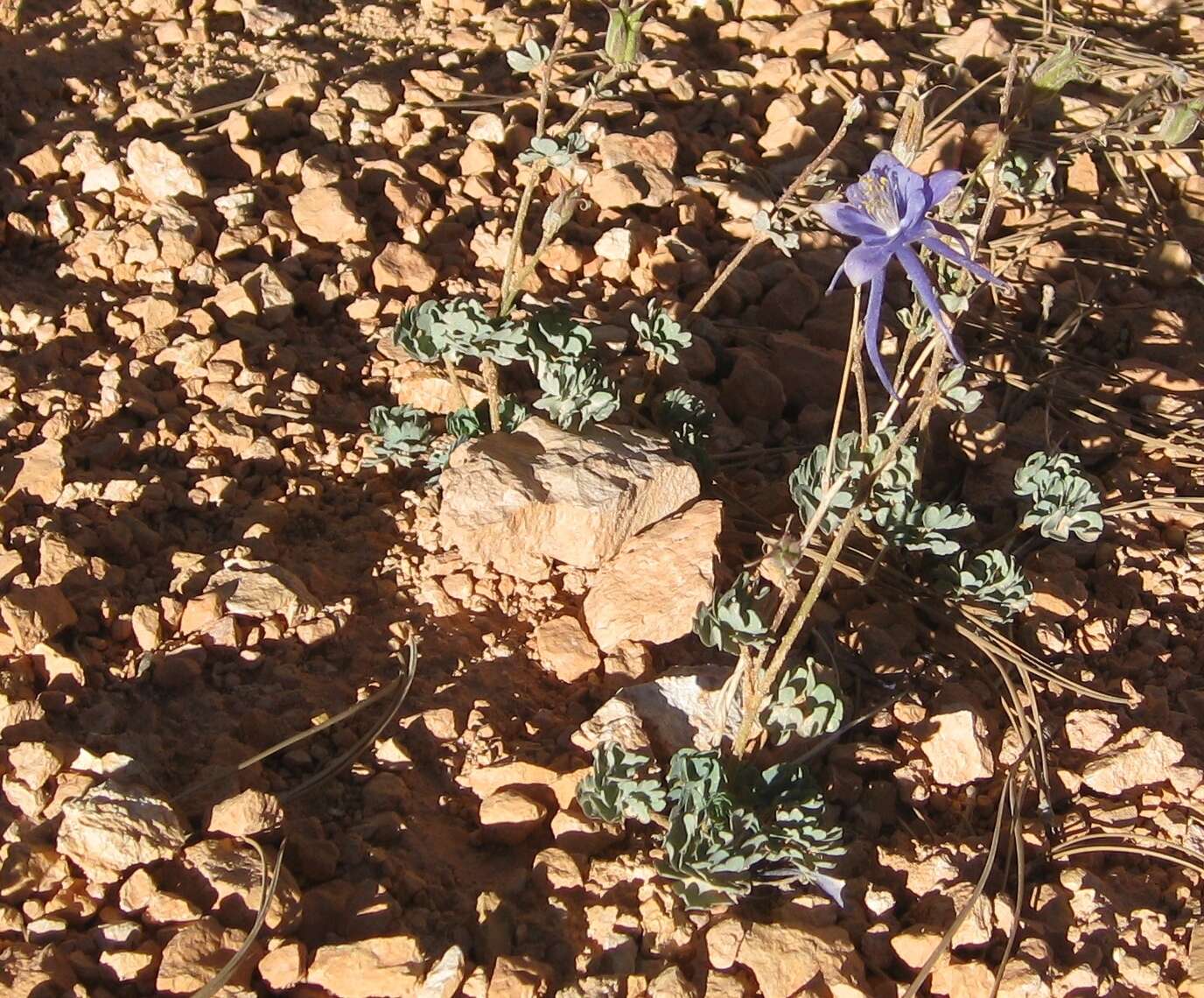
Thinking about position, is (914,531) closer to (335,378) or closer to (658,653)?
(658,653)

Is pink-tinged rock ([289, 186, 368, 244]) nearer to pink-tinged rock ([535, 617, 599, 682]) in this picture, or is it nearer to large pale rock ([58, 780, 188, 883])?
pink-tinged rock ([535, 617, 599, 682])

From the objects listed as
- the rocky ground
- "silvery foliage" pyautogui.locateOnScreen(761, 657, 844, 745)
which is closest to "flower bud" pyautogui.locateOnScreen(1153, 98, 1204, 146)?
the rocky ground

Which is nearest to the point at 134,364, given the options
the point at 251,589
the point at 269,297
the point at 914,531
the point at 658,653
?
the point at 269,297

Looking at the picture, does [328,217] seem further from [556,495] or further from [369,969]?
[369,969]

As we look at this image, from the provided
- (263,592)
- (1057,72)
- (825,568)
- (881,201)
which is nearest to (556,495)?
(263,592)

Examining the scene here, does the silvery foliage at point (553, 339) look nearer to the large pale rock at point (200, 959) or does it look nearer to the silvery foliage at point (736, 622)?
the silvery foliage at point (736, 622)

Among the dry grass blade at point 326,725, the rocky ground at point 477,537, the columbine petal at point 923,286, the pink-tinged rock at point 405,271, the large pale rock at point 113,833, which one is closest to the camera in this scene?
the columbine petal at point 923,286

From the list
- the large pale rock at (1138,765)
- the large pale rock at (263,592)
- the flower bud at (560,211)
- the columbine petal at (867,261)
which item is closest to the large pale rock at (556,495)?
the large pale rock at (263,592)
